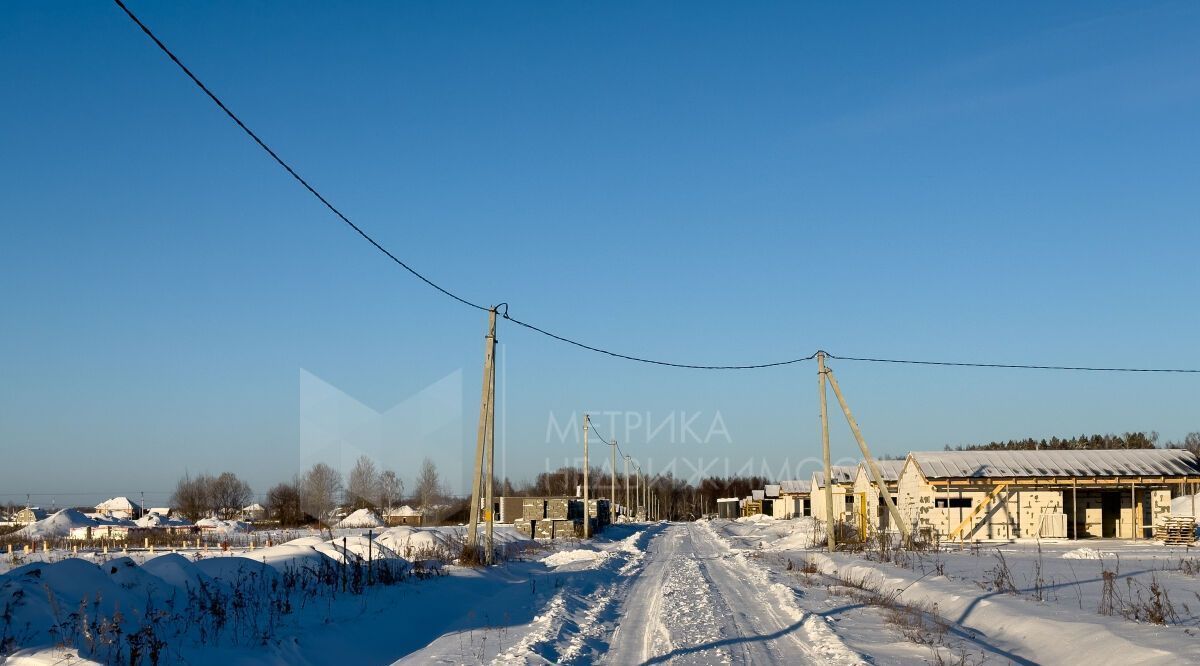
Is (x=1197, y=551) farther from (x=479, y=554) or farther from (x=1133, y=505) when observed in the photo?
(x=479, y=554)

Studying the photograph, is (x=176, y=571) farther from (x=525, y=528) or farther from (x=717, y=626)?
(x=525, y=528)

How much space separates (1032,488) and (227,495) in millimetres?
102162

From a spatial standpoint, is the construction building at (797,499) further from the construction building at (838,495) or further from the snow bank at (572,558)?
the snow bank at (572,558)

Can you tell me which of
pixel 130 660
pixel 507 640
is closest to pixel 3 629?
pixel 130 660

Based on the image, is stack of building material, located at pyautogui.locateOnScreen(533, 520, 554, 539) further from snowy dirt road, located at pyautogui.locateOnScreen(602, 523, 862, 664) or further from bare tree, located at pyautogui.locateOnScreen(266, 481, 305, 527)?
bare tree, located at pyautogui.locateOnScreen(266, 481, 305, 527)

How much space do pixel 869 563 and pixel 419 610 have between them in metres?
13.9

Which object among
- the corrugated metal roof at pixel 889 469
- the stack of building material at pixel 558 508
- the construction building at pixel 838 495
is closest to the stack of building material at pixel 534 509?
the stack of building material at pixel 558 508

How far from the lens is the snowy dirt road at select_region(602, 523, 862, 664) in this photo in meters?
10.7

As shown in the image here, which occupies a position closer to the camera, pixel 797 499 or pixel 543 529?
pixel 543 529

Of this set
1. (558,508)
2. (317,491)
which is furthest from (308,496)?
(558,508)

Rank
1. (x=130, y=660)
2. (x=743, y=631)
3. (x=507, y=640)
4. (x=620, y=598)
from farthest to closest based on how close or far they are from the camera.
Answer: (x=620, y=598), (x=743, y=631), (x=507, y=640), (x=130, y=660)

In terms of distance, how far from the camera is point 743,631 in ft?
41.7

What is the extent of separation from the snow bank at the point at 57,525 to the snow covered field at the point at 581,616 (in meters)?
49.0

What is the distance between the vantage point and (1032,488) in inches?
1534
